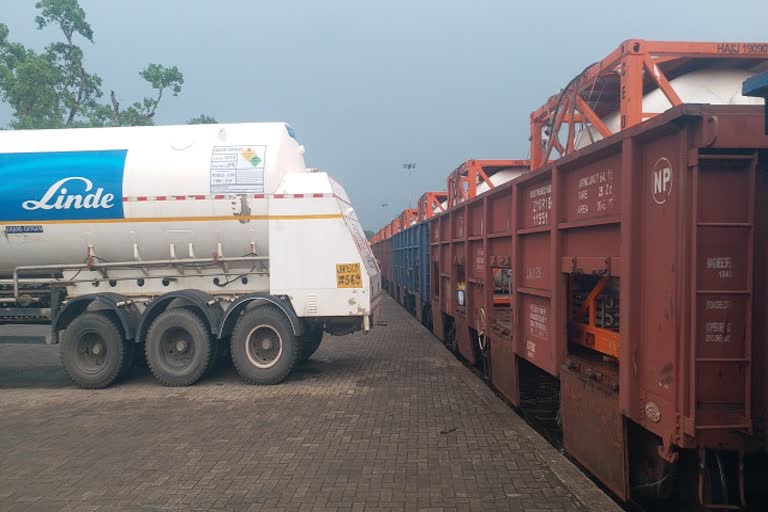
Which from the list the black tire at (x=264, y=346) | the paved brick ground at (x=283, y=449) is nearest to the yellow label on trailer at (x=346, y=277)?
the black tire at (x=264, y=346)

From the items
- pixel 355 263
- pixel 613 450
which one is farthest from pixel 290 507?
pixel 355 263

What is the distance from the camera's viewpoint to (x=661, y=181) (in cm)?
323

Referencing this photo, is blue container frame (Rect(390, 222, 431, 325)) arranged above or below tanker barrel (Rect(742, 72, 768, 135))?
below

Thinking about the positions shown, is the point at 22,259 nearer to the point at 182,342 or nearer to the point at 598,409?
the point at 182,342

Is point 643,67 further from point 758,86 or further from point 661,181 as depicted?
point 758,86

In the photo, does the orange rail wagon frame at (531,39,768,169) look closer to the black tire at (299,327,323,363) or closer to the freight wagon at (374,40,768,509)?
the freight wagon at (374,40,768,509)

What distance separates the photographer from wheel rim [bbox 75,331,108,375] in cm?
802

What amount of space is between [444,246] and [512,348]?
4.38m

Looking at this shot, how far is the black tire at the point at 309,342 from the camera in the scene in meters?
8.71

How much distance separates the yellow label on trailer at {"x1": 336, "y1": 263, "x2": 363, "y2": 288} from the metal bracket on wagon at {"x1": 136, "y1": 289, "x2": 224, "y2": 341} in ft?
5.62

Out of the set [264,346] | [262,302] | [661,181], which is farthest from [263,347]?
[661,181]

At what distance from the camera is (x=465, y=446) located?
17.4ft

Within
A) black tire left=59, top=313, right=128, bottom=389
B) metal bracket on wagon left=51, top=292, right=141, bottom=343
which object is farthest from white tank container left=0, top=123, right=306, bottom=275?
black tire left=59, top=313, right=128, bottom=389

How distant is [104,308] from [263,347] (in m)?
2.25
